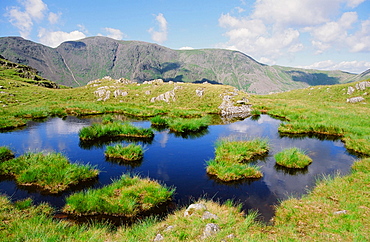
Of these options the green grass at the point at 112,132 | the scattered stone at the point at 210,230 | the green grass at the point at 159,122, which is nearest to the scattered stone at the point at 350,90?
the green grass at the point at 159,122

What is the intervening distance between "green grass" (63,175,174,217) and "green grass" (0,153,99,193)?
2.46 metres

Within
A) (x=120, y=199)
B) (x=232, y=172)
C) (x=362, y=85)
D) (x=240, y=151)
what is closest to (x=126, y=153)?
(x=120, y=199)

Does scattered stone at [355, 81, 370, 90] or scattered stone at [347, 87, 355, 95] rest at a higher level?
scattered stone at [355, 81, 370, 90]

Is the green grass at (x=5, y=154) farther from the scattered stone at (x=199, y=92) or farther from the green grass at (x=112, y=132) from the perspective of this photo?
the scattered stone at (x=199, y=92)

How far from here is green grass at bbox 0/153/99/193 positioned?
45.9 feet

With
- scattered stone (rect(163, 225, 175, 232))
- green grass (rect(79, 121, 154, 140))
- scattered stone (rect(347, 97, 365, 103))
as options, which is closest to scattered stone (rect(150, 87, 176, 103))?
green grass (rect(79, 121, 154, 140))

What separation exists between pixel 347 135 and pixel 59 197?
34.0 meters

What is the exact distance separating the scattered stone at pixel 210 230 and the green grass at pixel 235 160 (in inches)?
274

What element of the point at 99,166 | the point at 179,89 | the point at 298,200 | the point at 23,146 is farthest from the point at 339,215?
the point at 179,89

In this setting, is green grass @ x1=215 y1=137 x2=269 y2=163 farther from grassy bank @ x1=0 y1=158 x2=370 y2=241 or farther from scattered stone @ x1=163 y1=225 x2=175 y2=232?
scattered stone @ x1=163 y1=225 x2=175 y2=232

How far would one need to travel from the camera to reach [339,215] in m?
9.83

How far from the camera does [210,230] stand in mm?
8719

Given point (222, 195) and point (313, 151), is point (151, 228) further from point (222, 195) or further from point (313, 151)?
point (313, 151)

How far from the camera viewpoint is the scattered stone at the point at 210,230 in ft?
27.8
